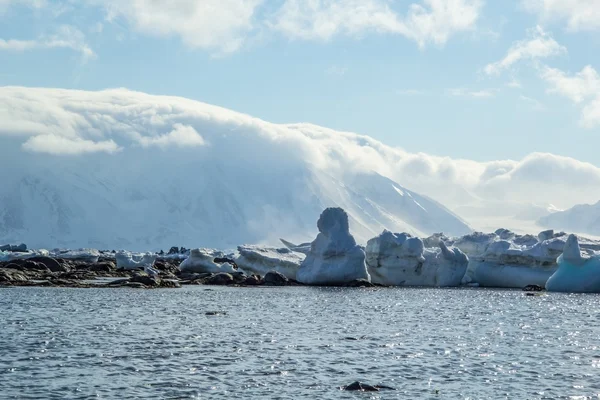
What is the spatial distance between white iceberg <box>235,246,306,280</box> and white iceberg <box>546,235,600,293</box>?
67.9 ft

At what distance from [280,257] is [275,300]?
20321mm

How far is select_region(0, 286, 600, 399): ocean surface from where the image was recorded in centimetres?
2244

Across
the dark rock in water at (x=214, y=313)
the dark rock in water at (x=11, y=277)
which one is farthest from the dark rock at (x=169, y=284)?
the dark rock in water at (x=214, y=313)

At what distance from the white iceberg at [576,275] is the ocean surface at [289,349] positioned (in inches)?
454

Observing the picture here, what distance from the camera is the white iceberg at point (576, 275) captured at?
202 feet

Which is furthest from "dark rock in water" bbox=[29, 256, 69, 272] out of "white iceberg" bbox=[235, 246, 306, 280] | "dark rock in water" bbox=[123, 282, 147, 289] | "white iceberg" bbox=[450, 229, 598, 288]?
"white iceberg" bbox=[450, 229, 598, 288]

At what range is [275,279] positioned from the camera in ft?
230

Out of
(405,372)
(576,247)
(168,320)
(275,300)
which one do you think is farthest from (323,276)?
(405,372)

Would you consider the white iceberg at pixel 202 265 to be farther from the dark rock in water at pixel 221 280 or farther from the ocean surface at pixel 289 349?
the ocean surface at pixel 289 349

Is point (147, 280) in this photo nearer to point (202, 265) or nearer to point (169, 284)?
point (169, 284)

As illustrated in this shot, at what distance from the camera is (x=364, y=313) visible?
44.3m

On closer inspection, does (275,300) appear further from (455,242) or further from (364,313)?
(455,242)

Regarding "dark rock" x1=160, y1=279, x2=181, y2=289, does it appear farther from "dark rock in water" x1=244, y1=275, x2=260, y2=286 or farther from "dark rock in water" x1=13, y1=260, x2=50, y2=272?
"dark rock in water" x1=13, y1=260, x2=50, y2=272

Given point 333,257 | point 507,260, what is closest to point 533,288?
point 507,260
